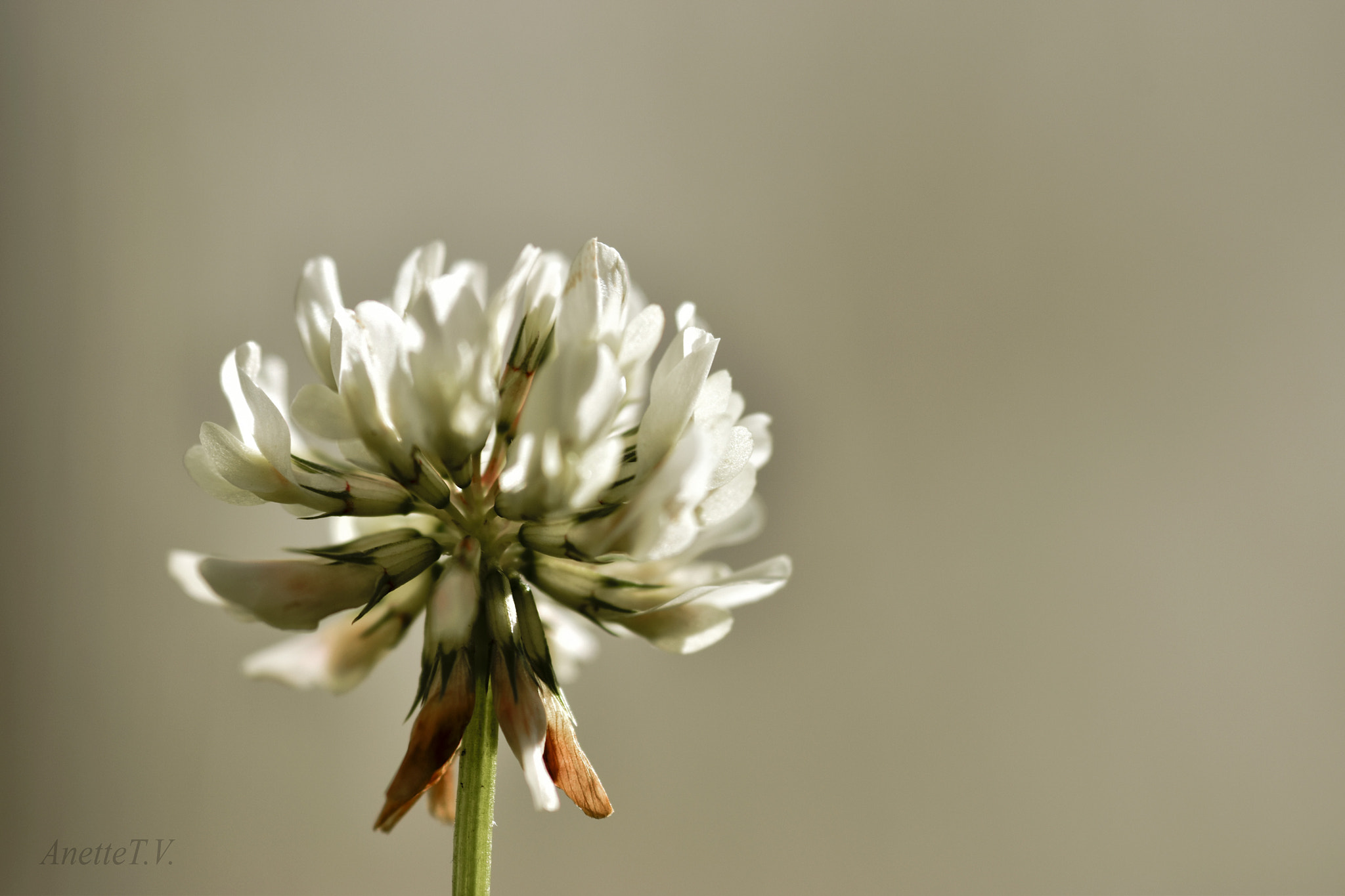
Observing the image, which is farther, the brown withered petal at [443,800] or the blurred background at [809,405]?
the blurred background at [809,405]

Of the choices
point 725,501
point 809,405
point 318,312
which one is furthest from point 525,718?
point 809,405

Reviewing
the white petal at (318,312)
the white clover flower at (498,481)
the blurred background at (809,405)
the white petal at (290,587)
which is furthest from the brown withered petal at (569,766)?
the blurred background at (809,405)

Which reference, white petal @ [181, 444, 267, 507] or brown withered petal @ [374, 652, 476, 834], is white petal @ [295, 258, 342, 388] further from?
brown withered petal @ [374, 652, 476, 834]

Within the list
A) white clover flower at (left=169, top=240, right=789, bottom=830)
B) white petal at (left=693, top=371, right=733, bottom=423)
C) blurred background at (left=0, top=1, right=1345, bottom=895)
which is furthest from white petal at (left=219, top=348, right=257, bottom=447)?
blurred background at (left=0, top=1, right=1345, bottom=895)

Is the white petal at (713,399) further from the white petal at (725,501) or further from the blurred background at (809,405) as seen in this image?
the blurred background at (809,405)

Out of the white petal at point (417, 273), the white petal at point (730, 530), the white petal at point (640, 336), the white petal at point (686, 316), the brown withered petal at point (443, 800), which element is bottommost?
the brown withered petal at point (443, 800)

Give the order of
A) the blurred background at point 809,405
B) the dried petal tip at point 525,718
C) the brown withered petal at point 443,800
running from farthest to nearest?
the blurred background at point 809,405, the brown withered petal at point 443,800, the dried petal tip at point 525,718
